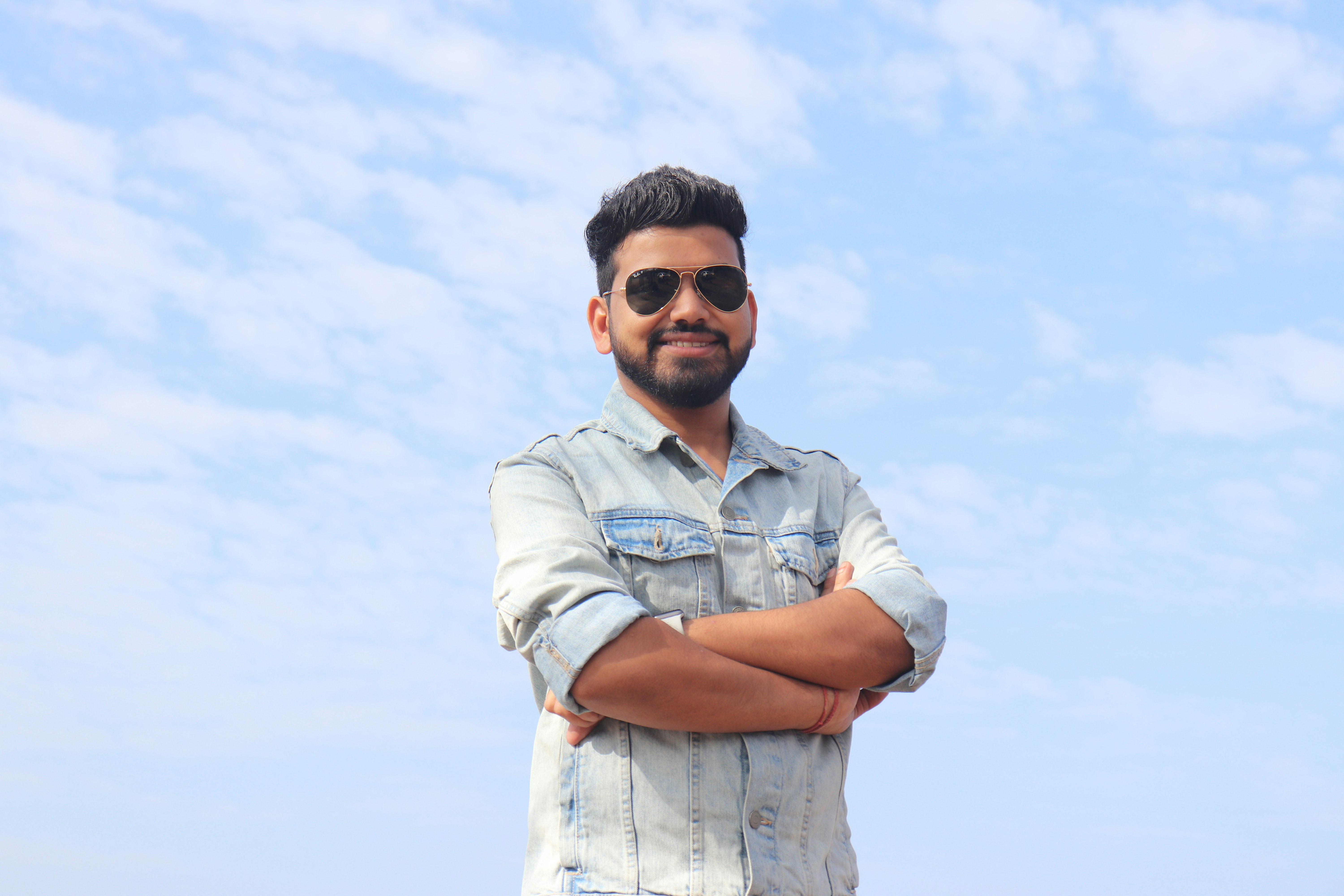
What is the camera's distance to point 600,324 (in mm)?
4805

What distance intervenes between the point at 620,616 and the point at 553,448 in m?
0.91

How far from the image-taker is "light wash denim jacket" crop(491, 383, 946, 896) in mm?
3752

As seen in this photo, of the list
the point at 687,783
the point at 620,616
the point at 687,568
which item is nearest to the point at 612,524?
the point at 687,568

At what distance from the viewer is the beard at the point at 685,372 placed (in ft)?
14.8

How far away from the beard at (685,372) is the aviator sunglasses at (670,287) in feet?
0.33

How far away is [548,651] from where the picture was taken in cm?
374

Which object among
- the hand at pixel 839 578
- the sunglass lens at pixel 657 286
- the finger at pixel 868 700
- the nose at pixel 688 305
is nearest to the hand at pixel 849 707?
the finger at pixel 868 700

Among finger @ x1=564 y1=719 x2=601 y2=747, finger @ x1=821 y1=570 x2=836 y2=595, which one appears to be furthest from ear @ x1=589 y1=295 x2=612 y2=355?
finger @ x1=564 y1=719 x2=601 y2=747

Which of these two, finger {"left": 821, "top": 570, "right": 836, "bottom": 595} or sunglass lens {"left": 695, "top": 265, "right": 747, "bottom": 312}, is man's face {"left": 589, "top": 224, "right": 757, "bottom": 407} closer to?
sunglass lens {"left": 695, "top": 265, "right": 747, "bottom": 312}

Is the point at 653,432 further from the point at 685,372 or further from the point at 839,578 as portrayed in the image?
the point at 839,578

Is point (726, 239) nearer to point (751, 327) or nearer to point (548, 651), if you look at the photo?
point (751, 327)

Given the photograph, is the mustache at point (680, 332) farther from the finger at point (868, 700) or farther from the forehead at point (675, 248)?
the finger at point (868, 700)

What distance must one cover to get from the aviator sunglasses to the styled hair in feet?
0.59

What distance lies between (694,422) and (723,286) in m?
0.52
